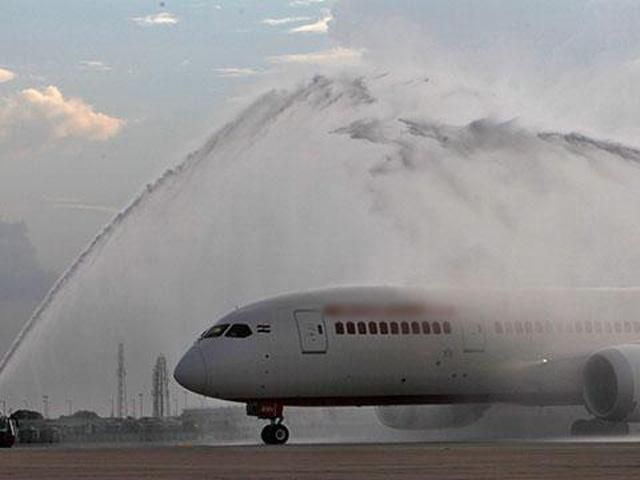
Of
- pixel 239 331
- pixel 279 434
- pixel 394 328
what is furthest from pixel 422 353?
pixel 239 331

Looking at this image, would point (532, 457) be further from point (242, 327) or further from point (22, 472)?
point (242, 327)

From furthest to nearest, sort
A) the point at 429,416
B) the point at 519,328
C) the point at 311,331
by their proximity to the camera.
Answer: the point at 429,416 → the point at 519,328 → the point at 311,331

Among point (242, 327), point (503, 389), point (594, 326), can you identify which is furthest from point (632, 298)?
point (242, 327)

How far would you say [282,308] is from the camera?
54.6 meters

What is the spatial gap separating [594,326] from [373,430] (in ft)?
45.6

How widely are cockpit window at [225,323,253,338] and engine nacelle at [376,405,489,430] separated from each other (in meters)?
10.1

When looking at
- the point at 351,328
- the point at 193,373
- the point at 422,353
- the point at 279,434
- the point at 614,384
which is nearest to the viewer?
the point at 279,434

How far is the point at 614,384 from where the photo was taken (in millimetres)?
53969

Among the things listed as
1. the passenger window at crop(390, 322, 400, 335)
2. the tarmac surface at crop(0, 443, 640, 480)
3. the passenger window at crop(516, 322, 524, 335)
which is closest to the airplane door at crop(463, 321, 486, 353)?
the passenger window at crop(516, 322, 524, 335)

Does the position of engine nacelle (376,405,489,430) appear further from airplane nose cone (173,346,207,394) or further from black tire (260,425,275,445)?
airplane nose cone (173,346,207,394)

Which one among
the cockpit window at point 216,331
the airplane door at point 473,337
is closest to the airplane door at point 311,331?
the cockpit window at point 216,331

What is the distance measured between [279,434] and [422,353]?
20.3 feet

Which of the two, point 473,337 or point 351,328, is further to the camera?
point 473,337

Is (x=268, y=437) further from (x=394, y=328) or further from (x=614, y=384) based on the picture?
(x=614, y=384)
